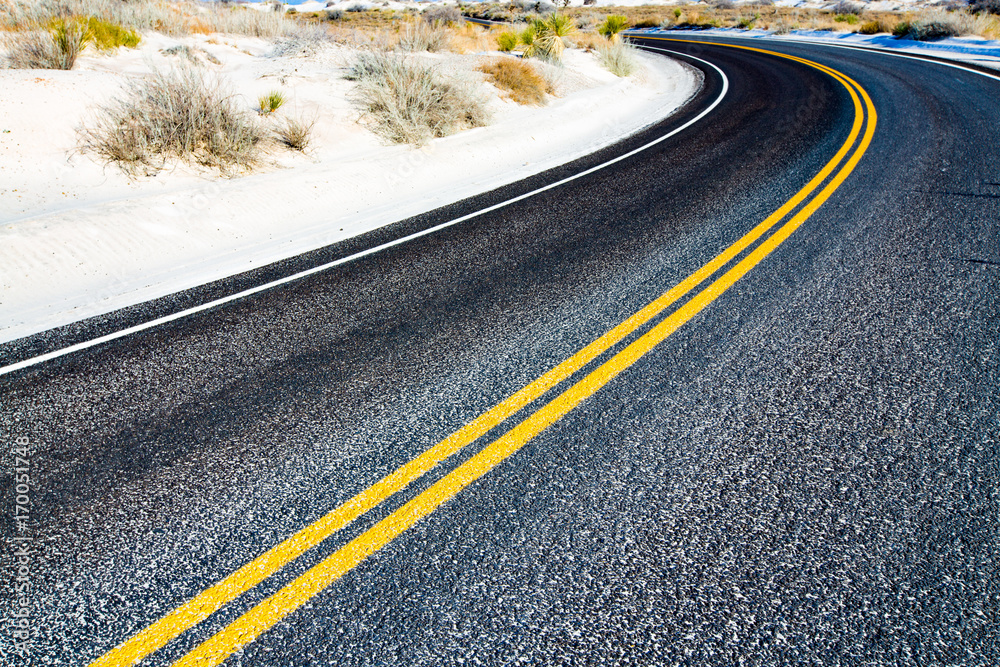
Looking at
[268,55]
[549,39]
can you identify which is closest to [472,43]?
[549,39]

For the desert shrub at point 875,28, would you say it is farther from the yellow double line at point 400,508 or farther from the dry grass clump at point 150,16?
the yellow double line at point 400,508

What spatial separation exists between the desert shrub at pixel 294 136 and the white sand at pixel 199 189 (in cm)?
20

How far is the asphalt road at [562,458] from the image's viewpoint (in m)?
2.21

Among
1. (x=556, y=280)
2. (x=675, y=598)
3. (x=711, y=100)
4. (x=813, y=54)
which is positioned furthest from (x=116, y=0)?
(x=813, y=54)

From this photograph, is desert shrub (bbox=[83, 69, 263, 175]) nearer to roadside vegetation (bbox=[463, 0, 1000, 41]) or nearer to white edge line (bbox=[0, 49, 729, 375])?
white edge line (bbox=[0, 49, 729, 375])

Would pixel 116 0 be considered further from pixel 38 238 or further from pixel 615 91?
pixel 38 238

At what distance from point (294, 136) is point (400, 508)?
828cm

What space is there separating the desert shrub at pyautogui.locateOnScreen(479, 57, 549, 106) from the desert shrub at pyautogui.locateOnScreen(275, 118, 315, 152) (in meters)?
5.51

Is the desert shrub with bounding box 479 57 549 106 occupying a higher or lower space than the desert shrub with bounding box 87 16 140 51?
lower

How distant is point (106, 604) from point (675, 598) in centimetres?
221

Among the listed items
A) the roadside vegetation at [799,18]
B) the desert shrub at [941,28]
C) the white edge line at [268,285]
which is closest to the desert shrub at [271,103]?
the white edge line at [268,285]

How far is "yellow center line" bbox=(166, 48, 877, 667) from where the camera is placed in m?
2.19

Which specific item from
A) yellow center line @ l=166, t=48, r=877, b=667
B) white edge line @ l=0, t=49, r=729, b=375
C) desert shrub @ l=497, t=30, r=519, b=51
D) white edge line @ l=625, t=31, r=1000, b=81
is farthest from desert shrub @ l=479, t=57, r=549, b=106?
white edge line @ l=625, t=31, r=1000, b=81

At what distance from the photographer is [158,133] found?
27.5 ft
